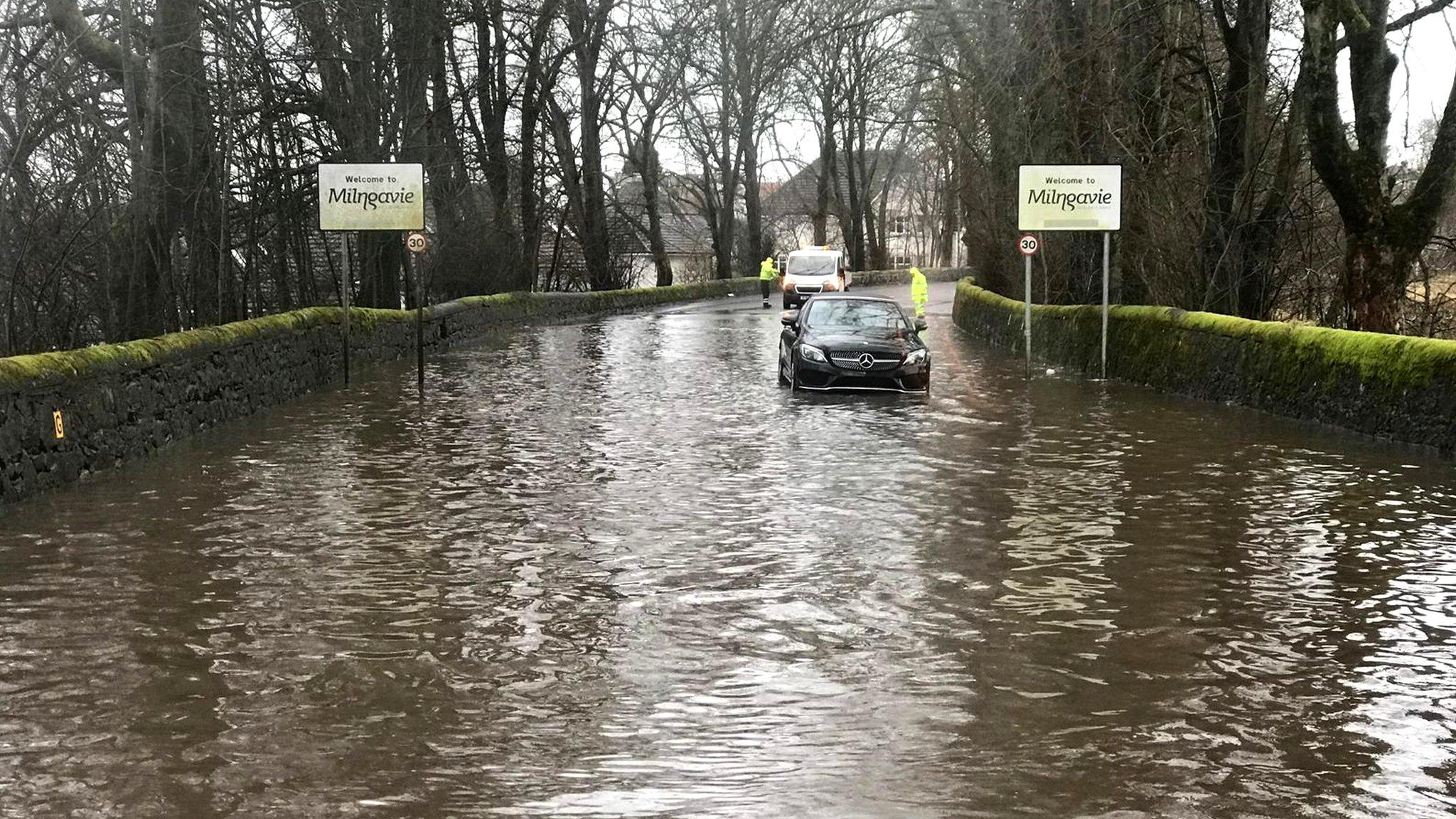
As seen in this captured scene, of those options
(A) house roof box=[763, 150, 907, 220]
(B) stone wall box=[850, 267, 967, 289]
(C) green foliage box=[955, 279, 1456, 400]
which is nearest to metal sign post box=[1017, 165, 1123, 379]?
(C) green foliage box=[955, 279, 1456, 400]

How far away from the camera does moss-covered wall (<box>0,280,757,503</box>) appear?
13.6 metres

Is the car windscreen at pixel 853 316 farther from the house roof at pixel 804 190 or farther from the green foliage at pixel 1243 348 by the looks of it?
the house roof at pixel 804 190

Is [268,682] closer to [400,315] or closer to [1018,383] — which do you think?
[1018,383]

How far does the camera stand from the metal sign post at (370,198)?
24.9 meters

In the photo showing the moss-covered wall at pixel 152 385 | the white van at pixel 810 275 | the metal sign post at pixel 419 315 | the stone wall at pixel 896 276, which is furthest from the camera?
the stone wall at pixel 896 276

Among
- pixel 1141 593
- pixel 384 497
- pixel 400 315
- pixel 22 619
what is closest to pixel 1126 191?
pixel 400 315

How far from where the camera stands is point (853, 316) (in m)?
24.4

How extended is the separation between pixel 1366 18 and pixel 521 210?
31.5 m

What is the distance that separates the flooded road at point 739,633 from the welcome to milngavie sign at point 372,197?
852 cm

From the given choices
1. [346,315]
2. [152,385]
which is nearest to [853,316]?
[346,315]

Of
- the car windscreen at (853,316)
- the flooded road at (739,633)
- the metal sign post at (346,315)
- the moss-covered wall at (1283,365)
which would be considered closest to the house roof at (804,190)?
the moss-covered wall at (1283,365)

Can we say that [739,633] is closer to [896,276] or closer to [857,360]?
[857,360]

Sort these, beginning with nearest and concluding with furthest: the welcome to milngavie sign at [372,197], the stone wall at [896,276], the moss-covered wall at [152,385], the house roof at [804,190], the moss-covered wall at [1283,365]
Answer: the moss-covered wall at [152,385]
the moss-covered wall at [1283,365]
the welcome to milngavie sign at [372,197]
the stone wall at [896,276]
the house roof at [804,190]

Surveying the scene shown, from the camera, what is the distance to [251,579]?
10.1m
